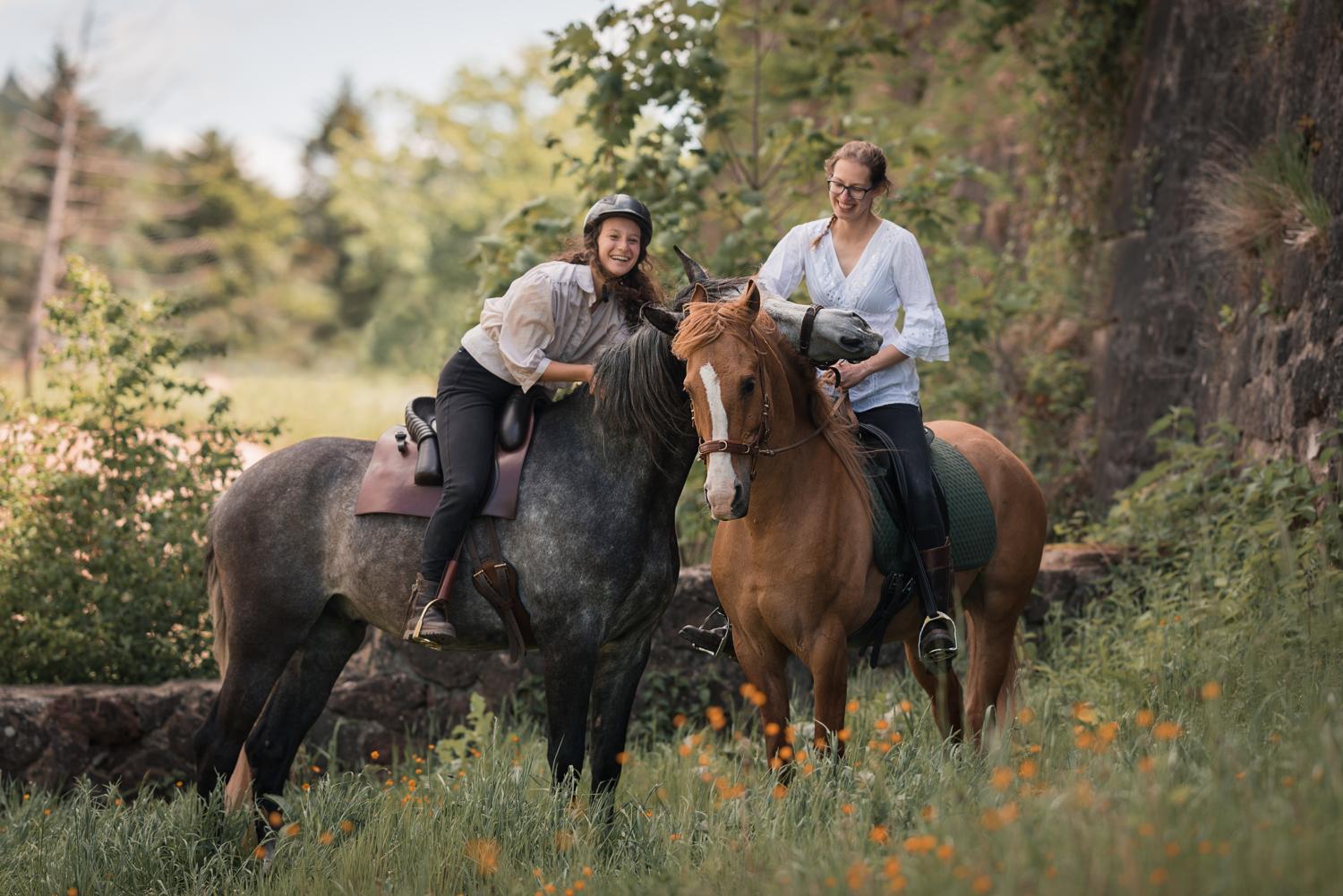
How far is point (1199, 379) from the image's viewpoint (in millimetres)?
8617

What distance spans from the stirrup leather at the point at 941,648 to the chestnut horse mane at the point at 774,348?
0.55 metres

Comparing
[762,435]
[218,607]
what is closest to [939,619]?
[762,435]

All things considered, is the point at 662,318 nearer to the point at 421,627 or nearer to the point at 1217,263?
the point at 421,627

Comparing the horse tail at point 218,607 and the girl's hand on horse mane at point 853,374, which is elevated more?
the girl's hand on horse mane at point 853,374

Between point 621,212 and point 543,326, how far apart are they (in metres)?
0.58

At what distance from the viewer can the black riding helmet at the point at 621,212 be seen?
204 inches

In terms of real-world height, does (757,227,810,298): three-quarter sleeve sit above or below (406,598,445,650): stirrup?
above

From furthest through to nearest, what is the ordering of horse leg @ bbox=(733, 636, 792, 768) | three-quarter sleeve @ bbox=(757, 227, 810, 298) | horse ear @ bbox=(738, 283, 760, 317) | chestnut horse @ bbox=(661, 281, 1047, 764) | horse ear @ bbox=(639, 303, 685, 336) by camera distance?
three-quarter sleeve @ bbox=(757, 227, 810, 298), horse leg @ bbox=(733, 636, 792, 768), horse ear @ bbox=(639, 303, 685, 336), horse ear @ bbox=(738, 283, 760, 317), chestnut horse @ bbox=(661, 281, 1047, 764)

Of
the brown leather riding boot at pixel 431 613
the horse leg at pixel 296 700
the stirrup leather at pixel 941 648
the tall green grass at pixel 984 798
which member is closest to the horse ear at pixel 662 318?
the brown leather riding boot at pixel 431 613

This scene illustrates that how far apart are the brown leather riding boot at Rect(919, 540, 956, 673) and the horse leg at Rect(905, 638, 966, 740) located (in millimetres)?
159

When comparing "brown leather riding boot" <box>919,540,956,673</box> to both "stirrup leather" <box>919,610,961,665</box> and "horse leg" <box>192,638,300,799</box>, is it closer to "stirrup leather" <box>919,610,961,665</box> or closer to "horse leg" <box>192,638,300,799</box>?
"stirrup leather" <box>919,610,961,665</box>

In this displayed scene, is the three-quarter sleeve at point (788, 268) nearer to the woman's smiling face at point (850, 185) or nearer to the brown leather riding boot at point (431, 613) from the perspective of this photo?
the woman's smiling face at point (850, 185)

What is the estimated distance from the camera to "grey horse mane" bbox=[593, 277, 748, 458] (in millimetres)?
4910

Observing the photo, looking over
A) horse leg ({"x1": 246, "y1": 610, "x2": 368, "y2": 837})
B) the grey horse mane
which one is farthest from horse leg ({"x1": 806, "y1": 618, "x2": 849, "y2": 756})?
horse leg ({"x1": 246, "y1": 610, "x2": 368, "y2": 837})
